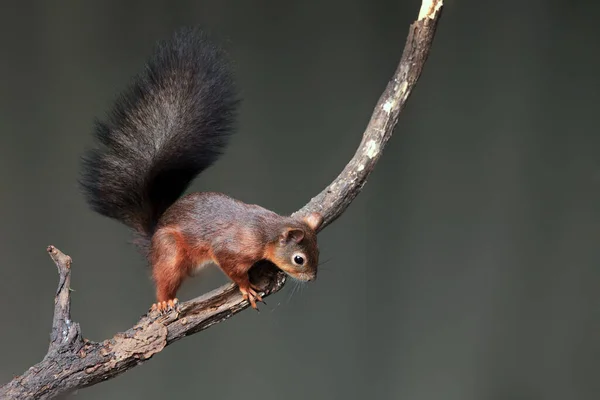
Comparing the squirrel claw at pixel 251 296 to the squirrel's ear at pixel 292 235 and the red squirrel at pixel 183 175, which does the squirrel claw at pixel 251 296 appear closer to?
the red squirrel at pixel 183 175

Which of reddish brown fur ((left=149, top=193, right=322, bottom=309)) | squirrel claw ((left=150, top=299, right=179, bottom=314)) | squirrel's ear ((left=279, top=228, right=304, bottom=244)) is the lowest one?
squirrel claw ((left=150, top=299, right=179, bottom=314))

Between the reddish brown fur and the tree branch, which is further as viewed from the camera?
the reddish brown fur

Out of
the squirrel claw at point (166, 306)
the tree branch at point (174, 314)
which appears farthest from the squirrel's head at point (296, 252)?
the squirrel claw at point (166, 306)

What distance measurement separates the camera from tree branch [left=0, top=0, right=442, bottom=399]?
62.5 inches

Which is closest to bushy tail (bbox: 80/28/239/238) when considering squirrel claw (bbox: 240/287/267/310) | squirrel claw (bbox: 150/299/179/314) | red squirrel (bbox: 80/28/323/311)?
red squirrel (bbox: 80/28/323/311)

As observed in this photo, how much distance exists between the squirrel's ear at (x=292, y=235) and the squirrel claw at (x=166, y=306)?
0.32 m

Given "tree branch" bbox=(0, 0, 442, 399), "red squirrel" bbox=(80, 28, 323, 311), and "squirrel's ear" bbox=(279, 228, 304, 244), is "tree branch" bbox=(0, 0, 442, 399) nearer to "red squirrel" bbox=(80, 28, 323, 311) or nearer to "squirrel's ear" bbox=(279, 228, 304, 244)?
"red squirrel" bbox=(80, 28, 323, 311)

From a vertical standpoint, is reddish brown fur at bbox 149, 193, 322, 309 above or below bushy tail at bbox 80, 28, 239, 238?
below

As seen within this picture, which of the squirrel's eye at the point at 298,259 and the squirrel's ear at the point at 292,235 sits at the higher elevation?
the squirrel's ear at the point at 292,235

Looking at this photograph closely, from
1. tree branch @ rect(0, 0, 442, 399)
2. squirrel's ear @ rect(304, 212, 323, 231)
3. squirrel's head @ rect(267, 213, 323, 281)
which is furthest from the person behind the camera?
squirrel's ear @ rect(304, 212, 323, 231)

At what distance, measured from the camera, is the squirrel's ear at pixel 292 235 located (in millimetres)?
1684

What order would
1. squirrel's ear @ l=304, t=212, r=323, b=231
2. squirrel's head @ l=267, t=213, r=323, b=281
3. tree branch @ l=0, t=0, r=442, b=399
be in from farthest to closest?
squirrel's ear @ l=304, t=212, r=323, b=231 < squirrel's head @ l=267, t=213, r=323, b=281 < tree branch @ l=0, t=0, r=442, b=399

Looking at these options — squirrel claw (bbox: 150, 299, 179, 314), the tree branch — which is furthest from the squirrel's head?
squirrel claw (bbox: 150, 299, 179, 314)

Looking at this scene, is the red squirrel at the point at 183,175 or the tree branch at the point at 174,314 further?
the red squirrel at the point at 183,175
